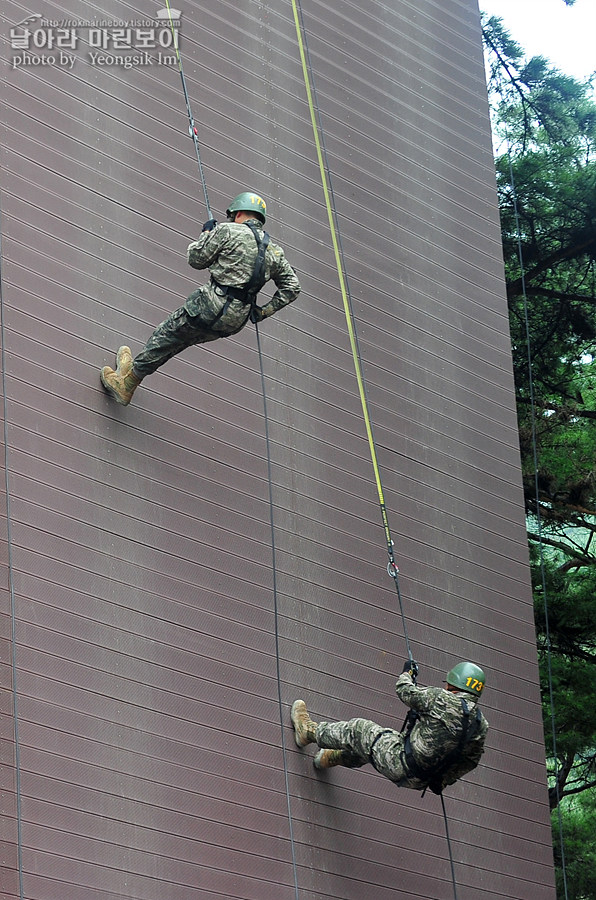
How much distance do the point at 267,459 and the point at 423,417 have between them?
4.34ft

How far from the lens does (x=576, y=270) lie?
575 inches

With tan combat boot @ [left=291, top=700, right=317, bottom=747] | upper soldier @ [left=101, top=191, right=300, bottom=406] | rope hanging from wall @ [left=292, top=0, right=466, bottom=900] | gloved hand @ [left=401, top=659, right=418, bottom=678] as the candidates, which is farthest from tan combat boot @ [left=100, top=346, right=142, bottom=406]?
gloved hand @ [left=401, top=659, right=418, bottom=678]

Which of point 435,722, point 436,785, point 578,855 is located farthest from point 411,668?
point 578,855

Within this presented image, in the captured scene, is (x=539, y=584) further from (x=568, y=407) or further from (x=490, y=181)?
(x=490, y=181)

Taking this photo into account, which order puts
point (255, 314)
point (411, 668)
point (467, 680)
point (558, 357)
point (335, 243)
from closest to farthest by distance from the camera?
1. point (411, 668)
2. point (467, 680)
3. point (255, 314)
4. point (335, 243)
5. point (558, 357)

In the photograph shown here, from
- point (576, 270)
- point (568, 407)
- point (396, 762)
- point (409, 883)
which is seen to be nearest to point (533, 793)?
point (409, 883)

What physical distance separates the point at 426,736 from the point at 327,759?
691 millimetres

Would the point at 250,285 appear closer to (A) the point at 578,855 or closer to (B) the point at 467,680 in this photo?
(B) the point at 467,680

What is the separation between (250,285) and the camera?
6434mm

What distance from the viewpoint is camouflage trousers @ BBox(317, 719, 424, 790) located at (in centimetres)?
636

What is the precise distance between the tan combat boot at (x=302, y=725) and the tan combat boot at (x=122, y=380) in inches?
71.0

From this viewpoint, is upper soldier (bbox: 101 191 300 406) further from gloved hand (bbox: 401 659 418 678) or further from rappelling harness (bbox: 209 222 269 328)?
gloved hand (bbox: 401 659 418 678)

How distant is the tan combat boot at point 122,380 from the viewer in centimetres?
652

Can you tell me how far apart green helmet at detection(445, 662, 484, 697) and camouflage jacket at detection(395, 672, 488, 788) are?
1.2 inches
